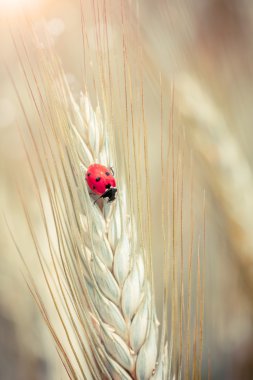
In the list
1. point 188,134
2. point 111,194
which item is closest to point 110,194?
point 111,194

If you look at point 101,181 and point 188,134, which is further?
point 188,134

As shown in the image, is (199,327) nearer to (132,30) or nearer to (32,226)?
(32,226)

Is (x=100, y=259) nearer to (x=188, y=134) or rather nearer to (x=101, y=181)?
(x=101, y=181)

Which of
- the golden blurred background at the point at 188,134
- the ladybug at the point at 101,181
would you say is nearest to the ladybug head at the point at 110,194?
the ladybug at the point at 101,181

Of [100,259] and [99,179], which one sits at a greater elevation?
[99,179]

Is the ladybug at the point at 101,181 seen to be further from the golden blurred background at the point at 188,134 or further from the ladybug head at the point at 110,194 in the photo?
the golden blurred background at the point at 188,134

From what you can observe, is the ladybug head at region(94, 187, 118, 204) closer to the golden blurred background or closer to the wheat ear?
the wheat ear
